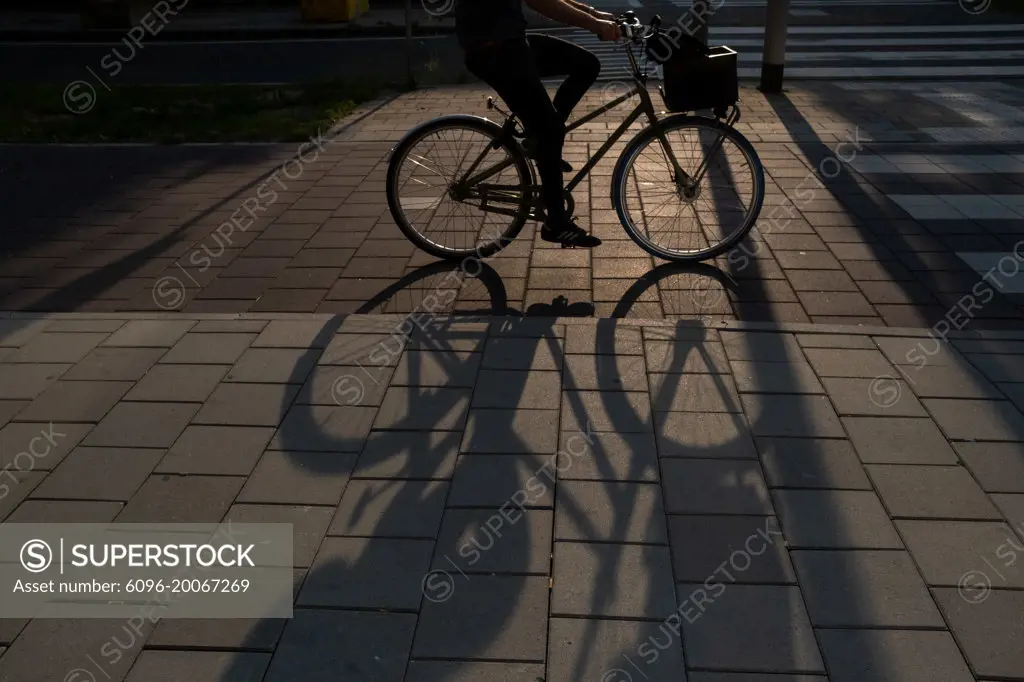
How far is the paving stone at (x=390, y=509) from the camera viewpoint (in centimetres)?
319

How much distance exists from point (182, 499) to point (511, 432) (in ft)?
3.90

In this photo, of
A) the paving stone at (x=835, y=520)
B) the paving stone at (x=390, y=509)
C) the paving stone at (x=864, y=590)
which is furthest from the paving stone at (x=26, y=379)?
the paving stone at (x=864, y=590)

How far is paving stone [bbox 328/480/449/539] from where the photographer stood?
126 inches

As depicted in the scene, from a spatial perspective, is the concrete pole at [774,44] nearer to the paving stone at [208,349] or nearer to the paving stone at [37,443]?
the paving stone at [208,349]

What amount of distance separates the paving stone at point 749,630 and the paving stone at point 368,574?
0.78 metres

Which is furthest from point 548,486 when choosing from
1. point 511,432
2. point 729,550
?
point 729,550

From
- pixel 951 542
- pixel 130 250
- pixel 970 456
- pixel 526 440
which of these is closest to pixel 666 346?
pixel 526 440

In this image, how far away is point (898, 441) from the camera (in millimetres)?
3695

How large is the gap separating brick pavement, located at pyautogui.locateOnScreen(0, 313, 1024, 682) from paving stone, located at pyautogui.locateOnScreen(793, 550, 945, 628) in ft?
0.03

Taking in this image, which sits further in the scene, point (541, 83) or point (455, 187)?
point (455, 187)

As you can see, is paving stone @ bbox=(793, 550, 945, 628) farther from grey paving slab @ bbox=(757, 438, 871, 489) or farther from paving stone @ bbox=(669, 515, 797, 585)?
grey paving slab @ bbox=(757, 438, 871, 489)

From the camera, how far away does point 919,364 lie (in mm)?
4312

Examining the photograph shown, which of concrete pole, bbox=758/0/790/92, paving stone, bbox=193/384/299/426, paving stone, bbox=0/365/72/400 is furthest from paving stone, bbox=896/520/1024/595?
concrete pole, bbox=758/0/790/92

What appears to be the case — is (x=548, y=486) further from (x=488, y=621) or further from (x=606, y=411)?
(x=488, y=621)
